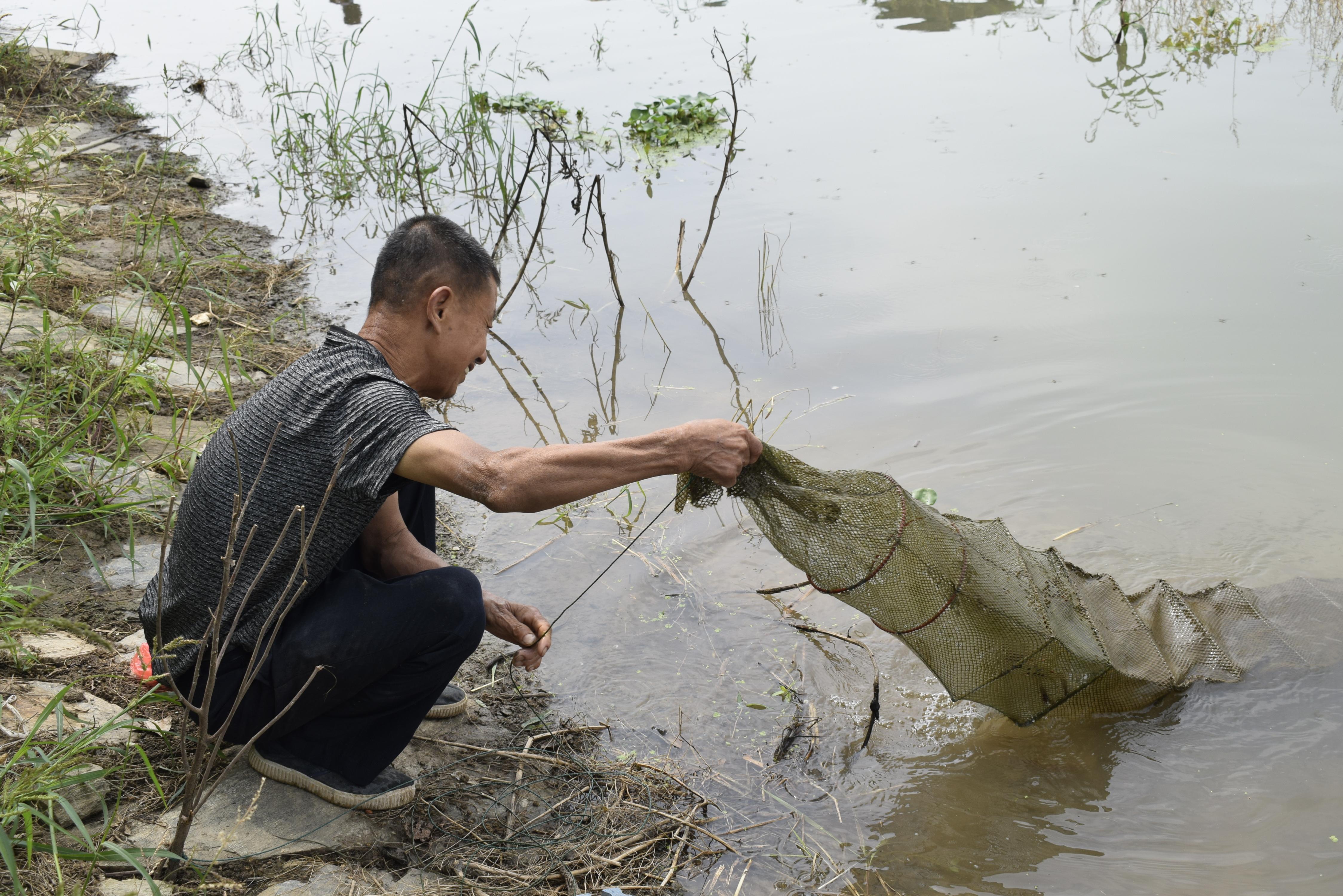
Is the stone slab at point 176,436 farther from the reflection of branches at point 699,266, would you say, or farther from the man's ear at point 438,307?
the reflection of branches at point 699,266

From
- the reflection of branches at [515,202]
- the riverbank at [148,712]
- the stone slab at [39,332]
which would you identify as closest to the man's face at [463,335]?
the riverbank at [148,712]

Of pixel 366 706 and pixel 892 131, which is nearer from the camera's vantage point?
pixel 366 706

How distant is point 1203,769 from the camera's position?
2.85 metres

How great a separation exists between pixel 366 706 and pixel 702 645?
128 cm

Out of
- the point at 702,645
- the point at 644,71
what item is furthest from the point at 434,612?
the point at 644,71

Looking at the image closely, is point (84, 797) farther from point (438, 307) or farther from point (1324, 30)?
point (1324, 30)

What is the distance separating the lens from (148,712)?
8.61ft

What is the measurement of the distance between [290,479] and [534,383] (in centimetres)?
288

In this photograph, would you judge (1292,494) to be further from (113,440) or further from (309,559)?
(113,440)

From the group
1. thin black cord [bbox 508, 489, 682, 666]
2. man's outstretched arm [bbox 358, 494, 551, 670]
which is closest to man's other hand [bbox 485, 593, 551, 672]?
man's outstretched arm [bbox 358, 494, 551, 670]

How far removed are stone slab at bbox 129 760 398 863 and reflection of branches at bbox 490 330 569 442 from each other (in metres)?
2.23

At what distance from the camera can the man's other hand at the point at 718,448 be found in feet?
7.41

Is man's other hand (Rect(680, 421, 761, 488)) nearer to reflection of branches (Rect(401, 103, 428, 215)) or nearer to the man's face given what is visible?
the man's face

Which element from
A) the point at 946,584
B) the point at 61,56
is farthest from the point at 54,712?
the point at 61,56
